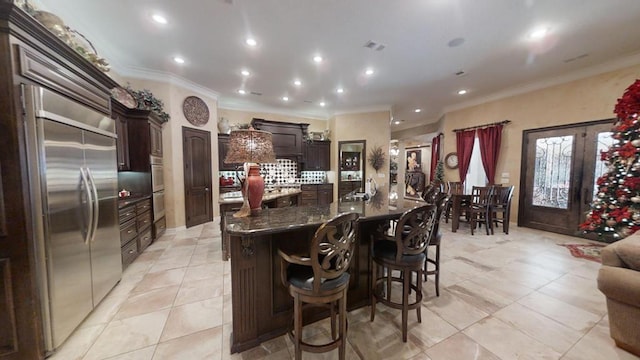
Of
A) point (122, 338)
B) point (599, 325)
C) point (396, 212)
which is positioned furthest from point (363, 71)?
point (122, 338)

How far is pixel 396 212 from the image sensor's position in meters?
2.07

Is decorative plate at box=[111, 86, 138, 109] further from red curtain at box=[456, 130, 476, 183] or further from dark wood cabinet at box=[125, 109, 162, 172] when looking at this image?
red curtain at box=[456, 130, 476, 183]

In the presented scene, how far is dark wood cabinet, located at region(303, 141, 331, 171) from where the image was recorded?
6.85 meters

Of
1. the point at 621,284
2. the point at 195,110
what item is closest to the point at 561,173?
the point at 621,284

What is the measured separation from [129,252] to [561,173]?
26.1 feet

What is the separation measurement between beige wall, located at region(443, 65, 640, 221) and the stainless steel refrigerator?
746 cm

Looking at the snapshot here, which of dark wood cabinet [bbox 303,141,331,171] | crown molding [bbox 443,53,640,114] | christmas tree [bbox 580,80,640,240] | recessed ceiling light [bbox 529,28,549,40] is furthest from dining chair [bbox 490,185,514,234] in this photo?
dark wood cabinet [bbox 303,141,331,171]

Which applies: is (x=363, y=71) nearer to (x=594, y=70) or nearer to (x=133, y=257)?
(x=594, y=70)

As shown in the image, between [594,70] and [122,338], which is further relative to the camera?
[594,70]

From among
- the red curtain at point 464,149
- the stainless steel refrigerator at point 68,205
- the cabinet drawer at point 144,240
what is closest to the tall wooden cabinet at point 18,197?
the stainless steel refrigerator at point 68,205

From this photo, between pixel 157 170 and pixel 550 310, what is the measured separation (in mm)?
5819

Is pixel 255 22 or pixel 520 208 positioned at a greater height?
pixel 255 22

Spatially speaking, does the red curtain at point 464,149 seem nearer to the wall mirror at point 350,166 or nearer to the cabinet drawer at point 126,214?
the wall mirror at point 350,166

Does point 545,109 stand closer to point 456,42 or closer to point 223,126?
point 456,42
